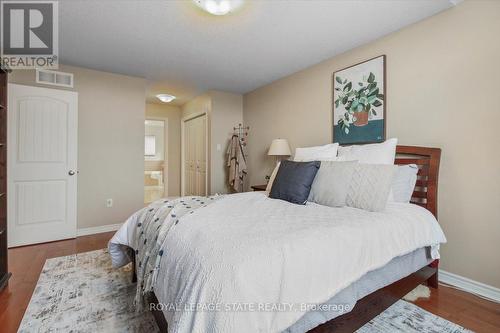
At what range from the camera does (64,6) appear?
6.81 ft

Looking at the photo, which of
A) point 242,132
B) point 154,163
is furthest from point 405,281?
point 154,163

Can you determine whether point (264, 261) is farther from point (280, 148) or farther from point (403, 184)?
point (280, 148)

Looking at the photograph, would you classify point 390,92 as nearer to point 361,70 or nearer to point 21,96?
point 361,70

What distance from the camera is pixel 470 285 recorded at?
2.00 metres

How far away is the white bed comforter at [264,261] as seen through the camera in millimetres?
906

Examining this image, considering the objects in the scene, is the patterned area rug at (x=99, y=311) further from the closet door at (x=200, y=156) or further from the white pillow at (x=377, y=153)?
the closet door at (x=200, y=156)

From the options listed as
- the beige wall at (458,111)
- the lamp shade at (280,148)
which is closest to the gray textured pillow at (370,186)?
the beige wall at (458,111)

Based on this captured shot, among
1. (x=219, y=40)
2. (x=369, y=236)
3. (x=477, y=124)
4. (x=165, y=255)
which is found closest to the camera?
(x=165, y=255)

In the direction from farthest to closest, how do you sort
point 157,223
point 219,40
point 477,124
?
point 219,40 < point 477,124 < point 157,223

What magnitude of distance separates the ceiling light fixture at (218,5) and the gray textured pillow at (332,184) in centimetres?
156

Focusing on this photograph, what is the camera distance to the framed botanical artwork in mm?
2598

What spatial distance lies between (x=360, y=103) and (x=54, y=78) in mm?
3972

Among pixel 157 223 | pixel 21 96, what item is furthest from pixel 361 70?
pixel 21 96

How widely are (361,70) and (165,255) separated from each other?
2745mm
